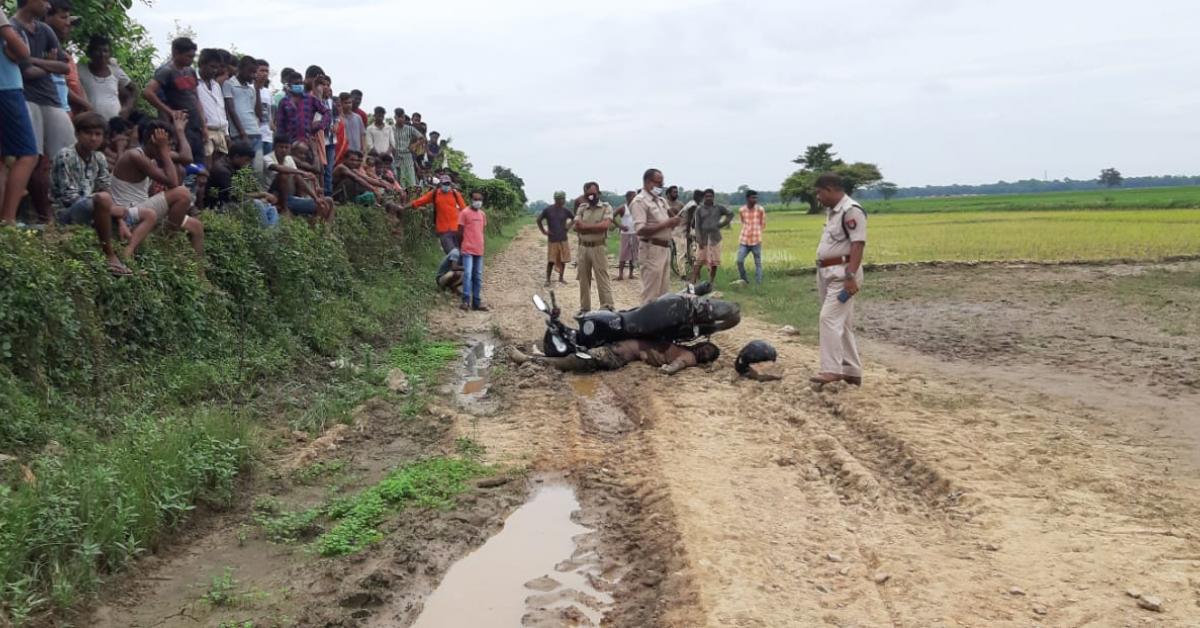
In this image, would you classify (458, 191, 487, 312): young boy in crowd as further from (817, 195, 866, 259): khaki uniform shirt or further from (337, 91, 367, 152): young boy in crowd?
(817, 195, 866, 259): khaki uniform shirt

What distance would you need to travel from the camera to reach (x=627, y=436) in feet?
20.6

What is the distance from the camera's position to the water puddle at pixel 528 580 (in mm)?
3713

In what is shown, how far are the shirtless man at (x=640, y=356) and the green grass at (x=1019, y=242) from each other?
995 centimetres

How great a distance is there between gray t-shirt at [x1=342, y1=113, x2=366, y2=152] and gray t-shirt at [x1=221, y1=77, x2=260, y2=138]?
2.98 metres

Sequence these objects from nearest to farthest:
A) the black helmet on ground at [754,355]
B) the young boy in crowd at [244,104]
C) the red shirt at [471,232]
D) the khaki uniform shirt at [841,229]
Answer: the khaki uniform shirt at [841,229]
the black helmet on ground at [754,355]
the young boy in crowd at [244,104]
the red shirt at [471,232]

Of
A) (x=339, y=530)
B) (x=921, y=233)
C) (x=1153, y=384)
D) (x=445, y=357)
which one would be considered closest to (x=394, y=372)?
(x=445, y=357)

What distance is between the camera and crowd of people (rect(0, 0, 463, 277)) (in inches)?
253

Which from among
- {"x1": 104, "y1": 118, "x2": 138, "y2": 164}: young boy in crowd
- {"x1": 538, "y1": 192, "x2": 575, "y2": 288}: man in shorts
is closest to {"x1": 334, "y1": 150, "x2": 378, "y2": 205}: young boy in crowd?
{"x1": 538, "y1": 192, "x2": 575, "y2": 288}: man in shorts

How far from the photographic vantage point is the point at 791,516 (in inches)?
179

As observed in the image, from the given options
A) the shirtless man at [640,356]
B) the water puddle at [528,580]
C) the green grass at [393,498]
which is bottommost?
the water puddle at [528,580]

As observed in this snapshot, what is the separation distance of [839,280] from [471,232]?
6095 millimetres

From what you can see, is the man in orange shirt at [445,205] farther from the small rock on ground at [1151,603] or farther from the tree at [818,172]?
the tree at [818,172]

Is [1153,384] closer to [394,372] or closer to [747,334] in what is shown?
[747,334]

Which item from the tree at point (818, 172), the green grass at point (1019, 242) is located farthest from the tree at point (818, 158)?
the green grass at point (1019, 242)
